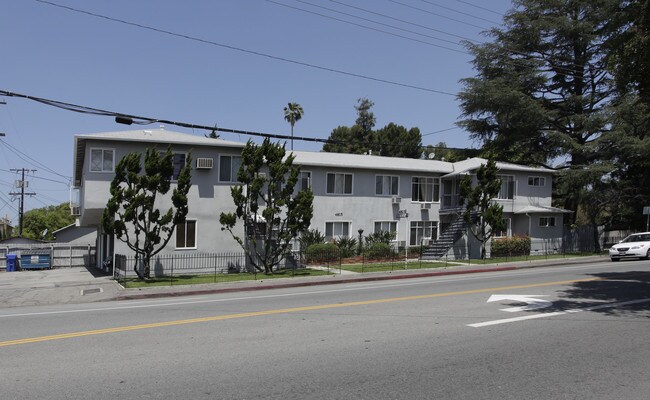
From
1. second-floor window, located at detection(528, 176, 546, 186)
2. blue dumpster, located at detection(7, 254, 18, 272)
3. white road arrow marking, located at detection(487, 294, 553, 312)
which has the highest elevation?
second-floor window, located at detection(528, 176, 546, 186)

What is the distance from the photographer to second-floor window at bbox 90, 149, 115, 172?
24641 millimetres

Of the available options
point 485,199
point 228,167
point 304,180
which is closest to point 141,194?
point 228,167

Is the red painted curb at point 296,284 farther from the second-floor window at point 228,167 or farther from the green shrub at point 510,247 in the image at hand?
the second-floor window at point 228,167

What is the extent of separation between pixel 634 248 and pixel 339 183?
1736 centimetres

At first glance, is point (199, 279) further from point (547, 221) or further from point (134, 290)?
point (547, 221)

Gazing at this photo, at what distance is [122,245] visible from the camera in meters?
25.6

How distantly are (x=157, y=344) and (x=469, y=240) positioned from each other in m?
27.4

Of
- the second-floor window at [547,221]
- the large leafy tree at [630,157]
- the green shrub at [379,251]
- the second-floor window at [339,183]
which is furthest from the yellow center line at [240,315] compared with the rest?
the second-floor window at [547,221]

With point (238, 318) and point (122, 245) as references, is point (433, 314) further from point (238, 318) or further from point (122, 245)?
point (122, 245)

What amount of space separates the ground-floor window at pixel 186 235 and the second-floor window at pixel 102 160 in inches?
171

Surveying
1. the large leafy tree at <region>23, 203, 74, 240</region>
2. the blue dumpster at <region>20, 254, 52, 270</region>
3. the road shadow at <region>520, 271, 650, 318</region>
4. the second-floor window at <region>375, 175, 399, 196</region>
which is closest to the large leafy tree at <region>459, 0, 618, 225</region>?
the second-floor window at <region>375, 175, 399, 196</region>

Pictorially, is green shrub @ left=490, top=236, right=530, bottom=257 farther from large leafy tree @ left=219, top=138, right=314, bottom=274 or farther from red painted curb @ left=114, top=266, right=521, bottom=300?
large leafy tree @ left=219, top=138, right=314, bottom=274

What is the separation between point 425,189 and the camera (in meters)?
37.6

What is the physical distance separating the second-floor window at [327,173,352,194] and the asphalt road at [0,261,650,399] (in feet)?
66.0
